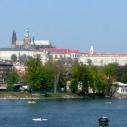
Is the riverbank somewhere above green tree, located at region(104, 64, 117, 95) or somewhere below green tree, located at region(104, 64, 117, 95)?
below

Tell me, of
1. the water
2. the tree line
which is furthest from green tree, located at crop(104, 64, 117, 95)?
the water

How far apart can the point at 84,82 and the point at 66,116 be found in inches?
1525

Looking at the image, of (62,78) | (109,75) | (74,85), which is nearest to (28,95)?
(74,85)

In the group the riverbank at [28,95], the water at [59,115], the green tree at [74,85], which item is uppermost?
the green tree at [74,85]

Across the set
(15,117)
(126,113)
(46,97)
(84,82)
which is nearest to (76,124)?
(15,117)

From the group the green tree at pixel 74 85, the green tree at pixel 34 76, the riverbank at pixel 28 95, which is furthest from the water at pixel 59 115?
the green tree at pixel 74 85

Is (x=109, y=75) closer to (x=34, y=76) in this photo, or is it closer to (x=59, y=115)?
(x=34, y=76)

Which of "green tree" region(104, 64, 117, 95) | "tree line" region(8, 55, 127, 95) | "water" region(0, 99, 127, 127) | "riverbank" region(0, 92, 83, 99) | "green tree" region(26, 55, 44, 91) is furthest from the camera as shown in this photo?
"green tree" region(104, 64, 117, 95)

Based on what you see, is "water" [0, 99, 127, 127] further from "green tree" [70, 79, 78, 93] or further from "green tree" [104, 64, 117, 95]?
"green tree" [104, 64, 117, 95]

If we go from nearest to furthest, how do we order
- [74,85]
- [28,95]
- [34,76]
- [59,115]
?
[59,115], [28,95], [34,76], [74,85]

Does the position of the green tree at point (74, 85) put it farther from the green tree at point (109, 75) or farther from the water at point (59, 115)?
the water at point (59, 115)

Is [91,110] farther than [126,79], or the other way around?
[126,79]

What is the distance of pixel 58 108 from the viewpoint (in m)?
66.9

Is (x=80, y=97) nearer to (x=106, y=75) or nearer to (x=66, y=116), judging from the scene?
(x=106, y=75)
